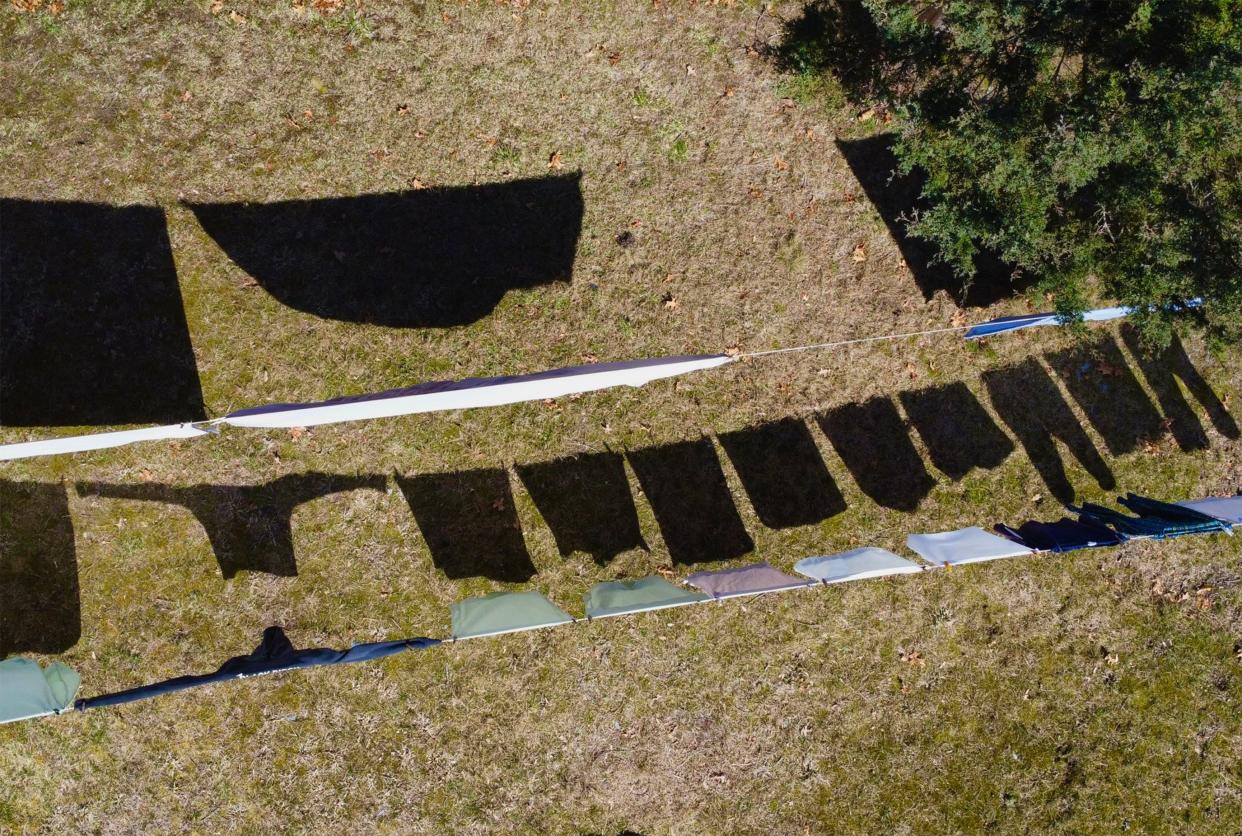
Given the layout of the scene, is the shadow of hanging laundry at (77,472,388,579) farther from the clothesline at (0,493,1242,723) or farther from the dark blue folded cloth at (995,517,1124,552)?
the dark blue folded cloth at (995,517,1124,552)

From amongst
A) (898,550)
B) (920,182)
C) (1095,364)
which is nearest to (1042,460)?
(1095,364)

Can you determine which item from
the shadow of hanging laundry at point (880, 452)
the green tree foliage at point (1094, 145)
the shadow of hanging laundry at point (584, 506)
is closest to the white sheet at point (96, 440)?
the shadow of hanging laundry at point (584, 506)

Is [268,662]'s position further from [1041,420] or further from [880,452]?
[1041,420]

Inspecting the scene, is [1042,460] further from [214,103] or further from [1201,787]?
[214,103]

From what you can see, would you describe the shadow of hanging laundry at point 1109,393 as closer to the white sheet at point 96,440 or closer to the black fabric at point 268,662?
the black fabric at point 268,662

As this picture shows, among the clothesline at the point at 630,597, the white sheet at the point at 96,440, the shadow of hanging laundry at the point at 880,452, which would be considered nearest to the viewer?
the white sheet at the point at 96,440

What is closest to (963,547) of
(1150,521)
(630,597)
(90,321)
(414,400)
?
(1150,521)

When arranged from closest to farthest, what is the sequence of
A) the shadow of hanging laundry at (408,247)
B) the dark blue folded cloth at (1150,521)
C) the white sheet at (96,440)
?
the white sheet at (96,440) → the dark blue folded cloth at (1150,521) → the shadow of hanging laundry at (408,247)
